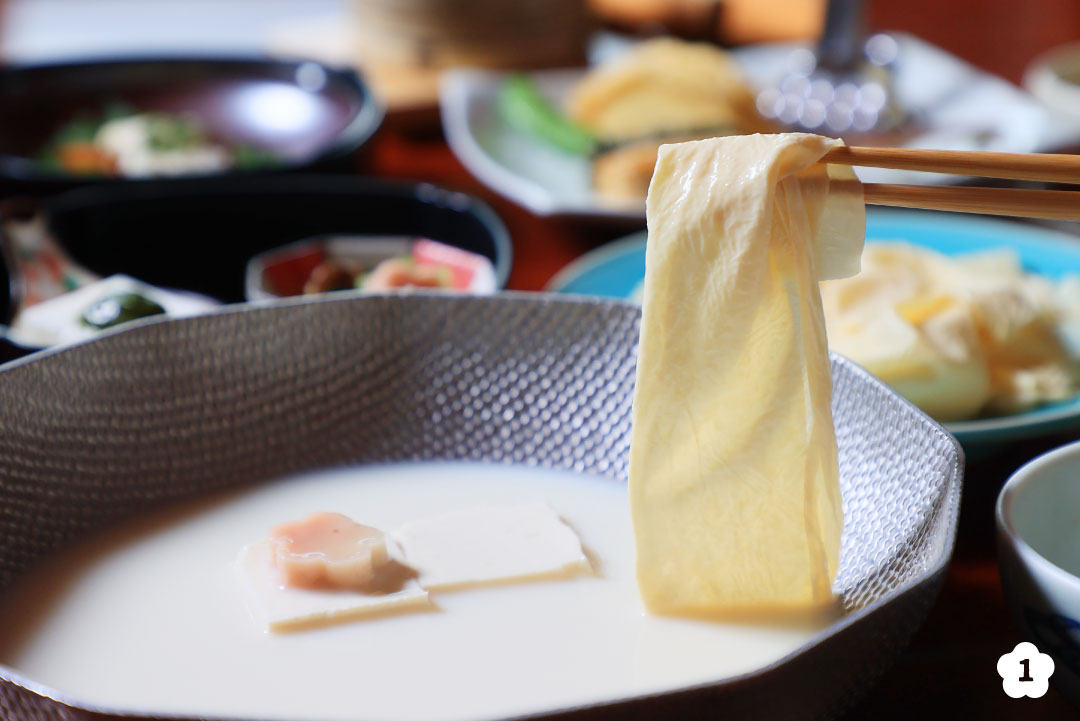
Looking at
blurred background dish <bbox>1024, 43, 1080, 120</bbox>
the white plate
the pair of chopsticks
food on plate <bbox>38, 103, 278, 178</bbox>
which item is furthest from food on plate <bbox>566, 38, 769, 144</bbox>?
the pair of chopsticks

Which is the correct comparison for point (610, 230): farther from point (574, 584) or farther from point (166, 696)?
point (166, 696)

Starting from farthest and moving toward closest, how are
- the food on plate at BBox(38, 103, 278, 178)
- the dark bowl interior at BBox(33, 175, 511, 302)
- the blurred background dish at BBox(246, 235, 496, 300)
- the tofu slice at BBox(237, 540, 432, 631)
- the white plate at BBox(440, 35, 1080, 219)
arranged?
the food on plate at BBox(38, 103, 278, 178)
the white plate at BBox(440, 35, 1080, 219)
the dark bowl interior at BBox(33, 175, 511, 302)
the blurred background dish at BBox(246, 235, 496, 300)
the tofu slice at BBox(237, 540, 432, 631)

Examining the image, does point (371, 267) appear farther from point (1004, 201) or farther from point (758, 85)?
point (758, 85)

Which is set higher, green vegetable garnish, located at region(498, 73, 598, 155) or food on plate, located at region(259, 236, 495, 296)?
green vegetable garnish, located at region(498, 73, 598, 155)

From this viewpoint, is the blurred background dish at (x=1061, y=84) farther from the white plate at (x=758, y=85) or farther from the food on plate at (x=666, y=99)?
→ the food on plate at (x=666, y=99)

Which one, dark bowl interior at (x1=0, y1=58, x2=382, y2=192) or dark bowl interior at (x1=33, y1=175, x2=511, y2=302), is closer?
dark bowl interior at (x1=33, y1=175, x2=511, y2=302)

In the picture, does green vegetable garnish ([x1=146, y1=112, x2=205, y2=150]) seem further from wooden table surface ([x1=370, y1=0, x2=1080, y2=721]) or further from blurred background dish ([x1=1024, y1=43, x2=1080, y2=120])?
blurred background dish ([x1=1024, y1=43, x2=1080, y2=120])

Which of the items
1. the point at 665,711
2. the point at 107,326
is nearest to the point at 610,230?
the point at 107,326
